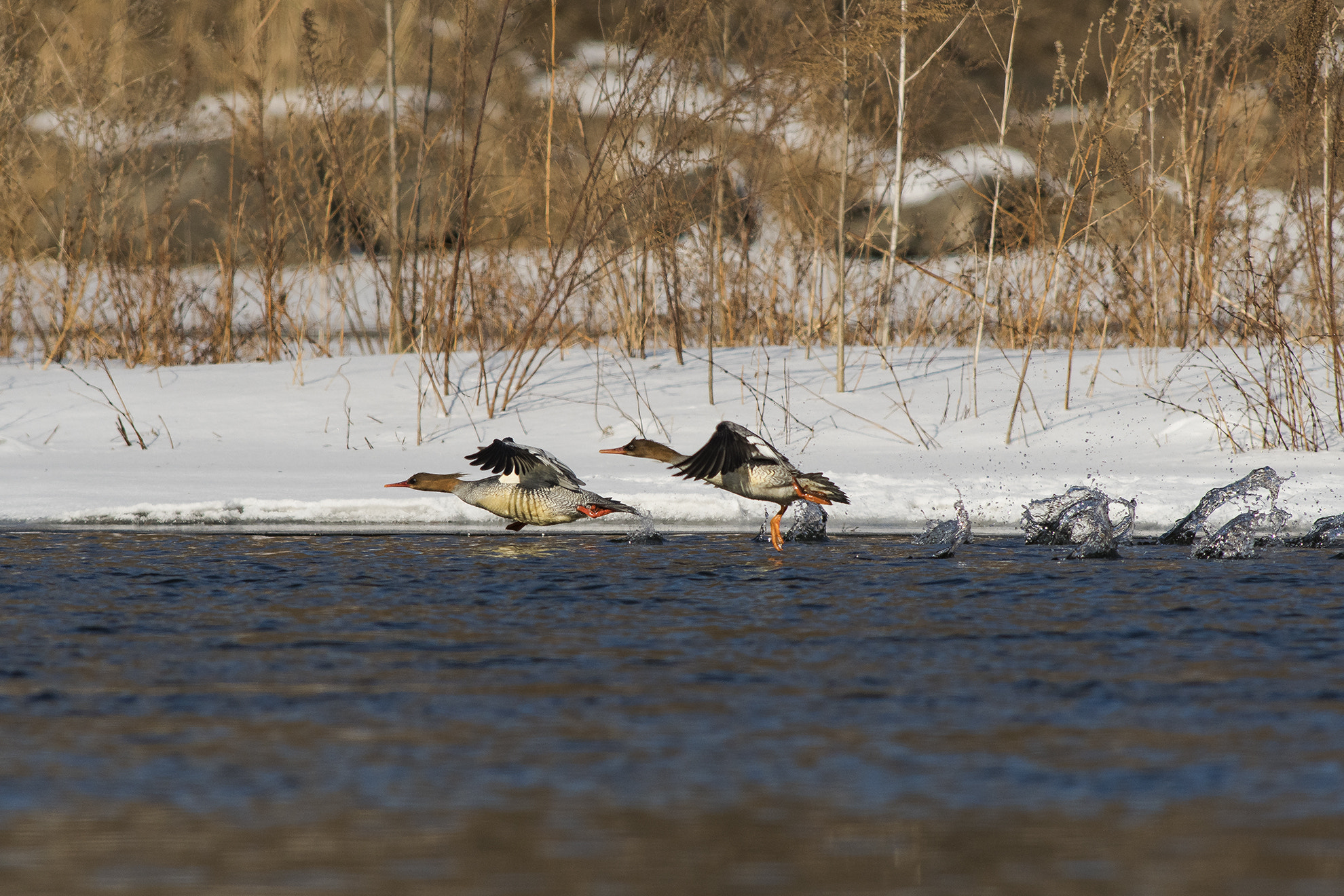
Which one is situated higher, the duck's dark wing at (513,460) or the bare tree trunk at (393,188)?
the bare tree trunk at (393,188)

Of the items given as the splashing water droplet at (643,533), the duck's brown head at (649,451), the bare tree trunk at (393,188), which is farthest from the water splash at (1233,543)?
the bare tree trunk at (393,188)

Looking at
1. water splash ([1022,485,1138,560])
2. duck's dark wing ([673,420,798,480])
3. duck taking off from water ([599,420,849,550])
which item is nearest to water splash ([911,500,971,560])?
water splash ([1022,485,1138,560])

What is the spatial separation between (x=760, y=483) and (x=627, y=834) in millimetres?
3391

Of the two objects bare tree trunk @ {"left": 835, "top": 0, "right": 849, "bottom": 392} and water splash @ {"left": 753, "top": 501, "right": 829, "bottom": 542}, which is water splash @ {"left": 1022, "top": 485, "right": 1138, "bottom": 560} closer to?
water splash @ {"left": 753, "top": 501, "right": 829, "bottom": 542}

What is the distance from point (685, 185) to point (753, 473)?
402 cm

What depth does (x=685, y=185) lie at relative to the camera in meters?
9.34

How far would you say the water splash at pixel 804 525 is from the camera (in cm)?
602

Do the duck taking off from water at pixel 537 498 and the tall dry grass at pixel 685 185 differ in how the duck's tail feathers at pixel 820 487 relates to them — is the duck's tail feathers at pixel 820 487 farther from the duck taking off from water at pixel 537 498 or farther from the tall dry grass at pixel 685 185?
the tall dry grass at pixel 685 185

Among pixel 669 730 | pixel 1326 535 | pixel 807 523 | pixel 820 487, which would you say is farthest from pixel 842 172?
pixel 669 730

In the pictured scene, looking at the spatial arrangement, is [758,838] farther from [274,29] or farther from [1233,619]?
[274,29]

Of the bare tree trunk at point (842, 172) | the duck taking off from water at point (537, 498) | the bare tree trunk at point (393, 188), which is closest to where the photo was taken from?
the duck taking off from water at point (537, 498)

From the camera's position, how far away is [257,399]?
896 cm

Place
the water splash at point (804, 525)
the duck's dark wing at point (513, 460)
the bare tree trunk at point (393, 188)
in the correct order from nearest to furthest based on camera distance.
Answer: the duck's dark wing at point (513, 460) < the water splash at point (804, 525) < the bare tree trunk at point (393, 188)

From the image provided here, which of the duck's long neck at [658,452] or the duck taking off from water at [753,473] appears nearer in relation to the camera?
the duck taking off from water at [753,473]
